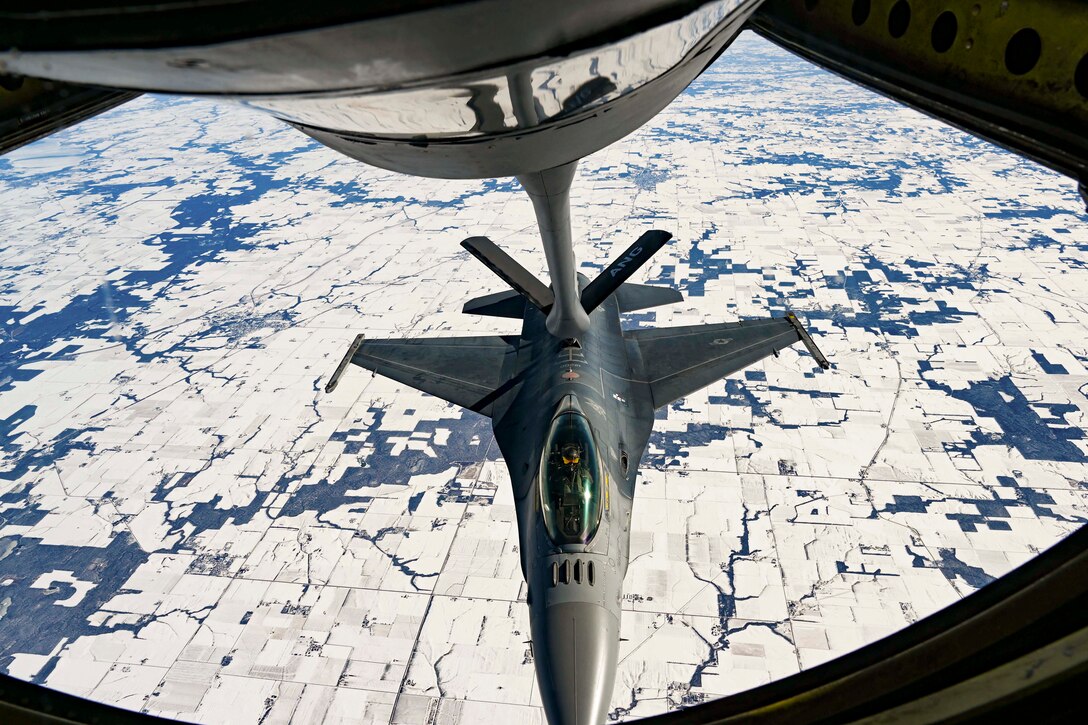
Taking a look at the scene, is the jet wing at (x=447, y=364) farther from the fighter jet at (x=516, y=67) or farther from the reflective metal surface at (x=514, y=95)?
the reflective metal surface at (x=514, y=95)

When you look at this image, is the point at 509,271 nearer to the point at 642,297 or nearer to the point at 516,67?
the point at 642,297

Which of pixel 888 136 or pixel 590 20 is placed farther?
pixel 888 136

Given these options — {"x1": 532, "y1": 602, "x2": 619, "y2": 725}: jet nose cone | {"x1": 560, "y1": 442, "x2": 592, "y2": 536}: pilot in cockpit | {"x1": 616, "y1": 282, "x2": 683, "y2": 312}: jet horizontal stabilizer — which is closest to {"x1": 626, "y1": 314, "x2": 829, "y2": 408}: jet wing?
{"x1": 616, "y1": 282, "x2": 683, "y2": 312}: jet horizontal stabilizer

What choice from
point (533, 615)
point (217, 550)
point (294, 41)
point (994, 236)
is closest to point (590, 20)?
point (294, 41)

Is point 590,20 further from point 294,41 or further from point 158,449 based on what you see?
point 158,449

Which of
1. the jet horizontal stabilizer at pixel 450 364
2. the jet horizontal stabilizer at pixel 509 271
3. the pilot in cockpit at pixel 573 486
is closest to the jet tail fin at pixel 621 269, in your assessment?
the jet horizontal stabilizer at pixel 509 271
